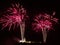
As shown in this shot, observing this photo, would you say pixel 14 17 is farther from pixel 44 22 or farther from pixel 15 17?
pixel 44 22

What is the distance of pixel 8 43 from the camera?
7.57 meters

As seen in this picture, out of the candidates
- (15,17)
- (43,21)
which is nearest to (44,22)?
(43,21)

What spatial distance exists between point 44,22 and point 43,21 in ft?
0.41

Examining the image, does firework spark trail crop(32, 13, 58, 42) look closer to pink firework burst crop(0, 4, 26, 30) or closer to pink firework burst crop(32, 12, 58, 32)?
pink firework burst crop(32, 12, 58, 32)

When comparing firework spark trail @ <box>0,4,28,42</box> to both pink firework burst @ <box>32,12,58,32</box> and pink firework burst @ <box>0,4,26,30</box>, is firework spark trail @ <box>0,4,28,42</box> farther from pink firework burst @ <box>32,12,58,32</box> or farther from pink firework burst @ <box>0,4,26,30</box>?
pink firework burst @ <box>32,12,58,32</box>

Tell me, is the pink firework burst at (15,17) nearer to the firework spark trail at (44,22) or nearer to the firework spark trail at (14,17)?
the firework spark trail at (14,17)

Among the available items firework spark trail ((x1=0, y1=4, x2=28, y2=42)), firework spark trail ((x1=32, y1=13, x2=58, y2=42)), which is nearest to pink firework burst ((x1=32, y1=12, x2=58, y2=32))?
firework spark trail ((x1=32, y1=13, x2=58, y2=42))

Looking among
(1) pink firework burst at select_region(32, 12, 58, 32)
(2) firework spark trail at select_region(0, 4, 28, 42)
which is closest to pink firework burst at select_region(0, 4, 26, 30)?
(2) firework spark trail at select_region(0, 4, 28, 42)

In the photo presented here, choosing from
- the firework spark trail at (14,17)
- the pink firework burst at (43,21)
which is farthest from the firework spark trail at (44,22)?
the firework spark trail at (14,17)

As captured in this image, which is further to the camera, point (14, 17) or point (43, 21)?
point (43, 21)

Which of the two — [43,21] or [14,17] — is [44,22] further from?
[14,17]

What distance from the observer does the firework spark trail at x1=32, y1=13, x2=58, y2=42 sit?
700cm

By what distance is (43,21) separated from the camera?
7.19 metres

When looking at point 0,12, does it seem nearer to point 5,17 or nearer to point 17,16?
point 5,17
